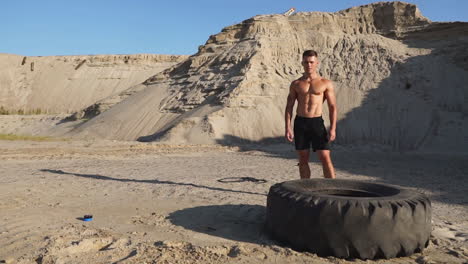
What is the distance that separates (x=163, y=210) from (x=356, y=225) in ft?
8.05

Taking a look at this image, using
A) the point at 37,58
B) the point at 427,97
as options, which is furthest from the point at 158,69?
the point at 427,97

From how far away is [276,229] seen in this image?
3496mm

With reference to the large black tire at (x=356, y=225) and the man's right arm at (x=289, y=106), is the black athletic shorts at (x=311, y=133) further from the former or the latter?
the large black tire at (x=356, y=225)

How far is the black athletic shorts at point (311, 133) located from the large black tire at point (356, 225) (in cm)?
163

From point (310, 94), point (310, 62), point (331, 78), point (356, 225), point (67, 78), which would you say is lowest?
point (356, 225)

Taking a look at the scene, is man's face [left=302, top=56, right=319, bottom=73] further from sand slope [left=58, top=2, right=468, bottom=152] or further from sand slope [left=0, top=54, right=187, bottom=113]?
sand slope [left=0, top=54, right=187, bottom=113]

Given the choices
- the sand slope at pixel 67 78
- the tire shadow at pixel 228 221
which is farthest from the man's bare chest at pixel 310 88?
the sand slope at pixel 67 78

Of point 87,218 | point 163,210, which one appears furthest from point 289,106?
point 87,218

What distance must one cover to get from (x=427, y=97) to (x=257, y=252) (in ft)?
55.8

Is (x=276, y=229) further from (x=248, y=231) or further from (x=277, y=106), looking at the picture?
(x=277, y=106)

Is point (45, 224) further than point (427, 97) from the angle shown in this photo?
No

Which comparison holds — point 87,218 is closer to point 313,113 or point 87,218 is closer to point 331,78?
point 313,113

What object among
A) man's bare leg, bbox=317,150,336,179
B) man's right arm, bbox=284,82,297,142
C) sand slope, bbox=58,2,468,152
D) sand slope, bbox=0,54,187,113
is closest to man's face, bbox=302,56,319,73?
man's right arm, bbox=284,82,297,142

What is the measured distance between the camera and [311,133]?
4961 millimetres
